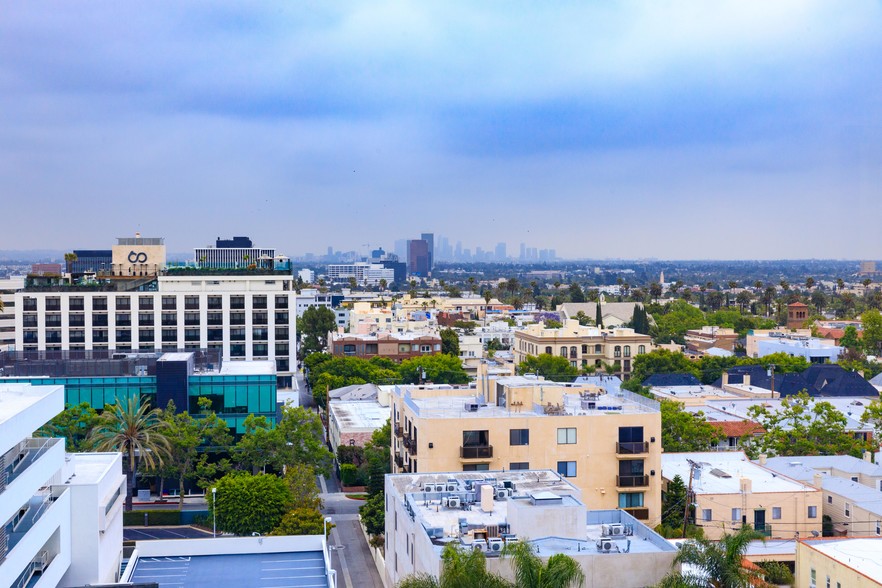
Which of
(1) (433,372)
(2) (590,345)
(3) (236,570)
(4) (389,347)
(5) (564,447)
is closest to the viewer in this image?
(3) (236,570)

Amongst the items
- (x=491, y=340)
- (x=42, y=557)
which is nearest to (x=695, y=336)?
(x=491, y=340)

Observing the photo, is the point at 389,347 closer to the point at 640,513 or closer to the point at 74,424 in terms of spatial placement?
the point at 74,424

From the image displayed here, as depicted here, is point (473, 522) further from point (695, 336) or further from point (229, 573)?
point (695, 336)

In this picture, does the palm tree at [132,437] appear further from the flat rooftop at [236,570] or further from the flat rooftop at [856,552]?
the flat rooftop at [856,552]

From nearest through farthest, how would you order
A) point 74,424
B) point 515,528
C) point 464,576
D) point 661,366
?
1. point 464,576
2. point 515,528
3. point 74,424
4. point 661,366

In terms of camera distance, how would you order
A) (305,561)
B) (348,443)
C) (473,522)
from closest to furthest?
(473,522)
(305,561)
(348,443)

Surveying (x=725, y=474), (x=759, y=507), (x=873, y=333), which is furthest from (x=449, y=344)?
(x=759, y=507)

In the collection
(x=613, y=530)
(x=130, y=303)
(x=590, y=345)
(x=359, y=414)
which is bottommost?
(x=359, y=414)
